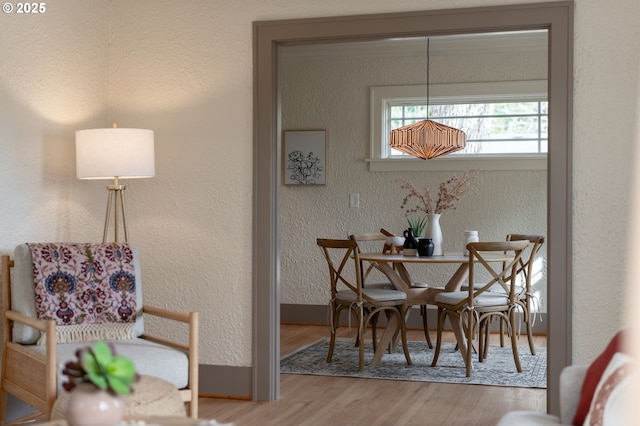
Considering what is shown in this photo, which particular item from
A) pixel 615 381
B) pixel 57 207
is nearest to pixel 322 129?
pixel 57 207

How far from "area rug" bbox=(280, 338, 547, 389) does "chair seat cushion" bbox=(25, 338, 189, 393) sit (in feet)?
6.44

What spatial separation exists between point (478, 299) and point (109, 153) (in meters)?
2.70

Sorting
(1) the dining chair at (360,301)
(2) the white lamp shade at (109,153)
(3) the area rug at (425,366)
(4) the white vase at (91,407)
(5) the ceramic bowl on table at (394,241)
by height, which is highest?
(2) the white lamp shade at (109,153)

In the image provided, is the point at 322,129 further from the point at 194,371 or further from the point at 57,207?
the point at 194,371

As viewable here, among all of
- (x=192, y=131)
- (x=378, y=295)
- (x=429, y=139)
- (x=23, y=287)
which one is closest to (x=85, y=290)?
(x=23, y=287)

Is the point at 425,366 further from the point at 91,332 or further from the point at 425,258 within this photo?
the point at 91,332

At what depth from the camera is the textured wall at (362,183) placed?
7.16 metres

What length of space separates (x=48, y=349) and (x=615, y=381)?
211 cm

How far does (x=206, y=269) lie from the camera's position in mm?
4727

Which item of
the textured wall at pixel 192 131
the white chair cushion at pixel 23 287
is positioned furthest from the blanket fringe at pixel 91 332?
the textured wall at pixel 192 131

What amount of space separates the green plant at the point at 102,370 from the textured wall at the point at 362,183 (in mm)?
5501

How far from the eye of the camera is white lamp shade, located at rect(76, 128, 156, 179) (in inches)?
163

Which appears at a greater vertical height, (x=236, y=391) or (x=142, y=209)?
(x=142, y=209)

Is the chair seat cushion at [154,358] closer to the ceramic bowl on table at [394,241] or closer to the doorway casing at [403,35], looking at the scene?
the doorway casing at [403,35]
